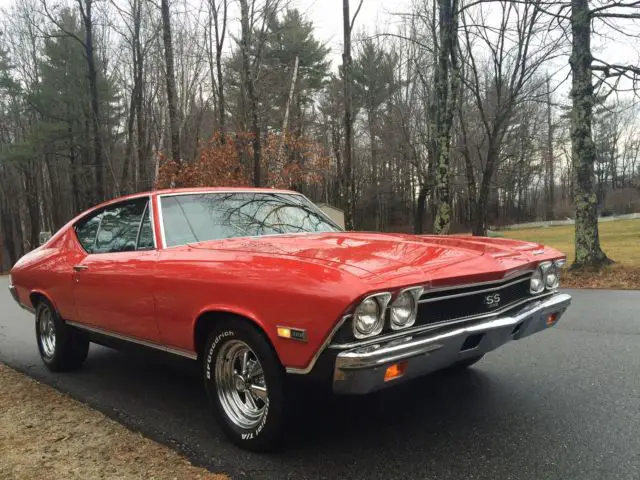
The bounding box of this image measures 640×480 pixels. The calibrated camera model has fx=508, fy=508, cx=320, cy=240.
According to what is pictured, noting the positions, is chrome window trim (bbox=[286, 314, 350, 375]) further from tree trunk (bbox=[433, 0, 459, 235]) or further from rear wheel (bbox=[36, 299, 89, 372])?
tree trunk (bbox=[433, 0, 459, 235])

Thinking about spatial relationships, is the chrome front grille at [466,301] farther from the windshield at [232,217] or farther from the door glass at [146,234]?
the door glass at [146,234]

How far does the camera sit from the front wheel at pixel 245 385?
273 cm

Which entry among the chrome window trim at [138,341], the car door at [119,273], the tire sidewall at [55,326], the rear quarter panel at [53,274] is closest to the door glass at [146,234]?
the car door at [119,273]

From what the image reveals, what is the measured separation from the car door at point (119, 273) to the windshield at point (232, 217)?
20 cm

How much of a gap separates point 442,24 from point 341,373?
1155 cm

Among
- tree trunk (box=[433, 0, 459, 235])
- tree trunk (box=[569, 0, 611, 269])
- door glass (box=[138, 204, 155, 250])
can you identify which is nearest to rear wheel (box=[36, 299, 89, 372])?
door glass (box=[138, 204, 155, 250])

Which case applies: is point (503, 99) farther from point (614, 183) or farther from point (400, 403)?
point (614, 183)

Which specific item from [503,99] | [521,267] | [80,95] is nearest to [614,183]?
[503,99]

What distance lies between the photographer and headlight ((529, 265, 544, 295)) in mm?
3465

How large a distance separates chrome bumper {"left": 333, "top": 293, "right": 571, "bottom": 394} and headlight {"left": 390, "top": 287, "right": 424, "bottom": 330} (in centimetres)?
8

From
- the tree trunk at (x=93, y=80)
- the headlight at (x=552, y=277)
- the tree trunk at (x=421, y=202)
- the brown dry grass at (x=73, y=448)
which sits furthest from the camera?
the tree trunk at (x=421, y=202)

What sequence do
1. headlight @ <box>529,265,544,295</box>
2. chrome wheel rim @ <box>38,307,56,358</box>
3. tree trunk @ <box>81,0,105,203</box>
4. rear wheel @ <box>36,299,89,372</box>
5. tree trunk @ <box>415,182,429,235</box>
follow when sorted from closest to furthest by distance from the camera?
1. headlight @ <box>529,265,544,295</box>
2. rear wheel @ <box>36,299,89,372</box>
3. chrome wheel rim @ <box>38,307,56,358</box>
4. tree trunk @ <box>81,0,105,203</box>
5. tree trunk @ <box>415,182,429,235</box>

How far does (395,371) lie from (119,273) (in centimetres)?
229

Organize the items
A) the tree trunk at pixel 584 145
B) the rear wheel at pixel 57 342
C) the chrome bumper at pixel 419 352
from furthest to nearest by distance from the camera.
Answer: the tree trunk at pixel 584 145, the rear wheel at pixel 57 342, the chrome bumper at pixel 419 352
